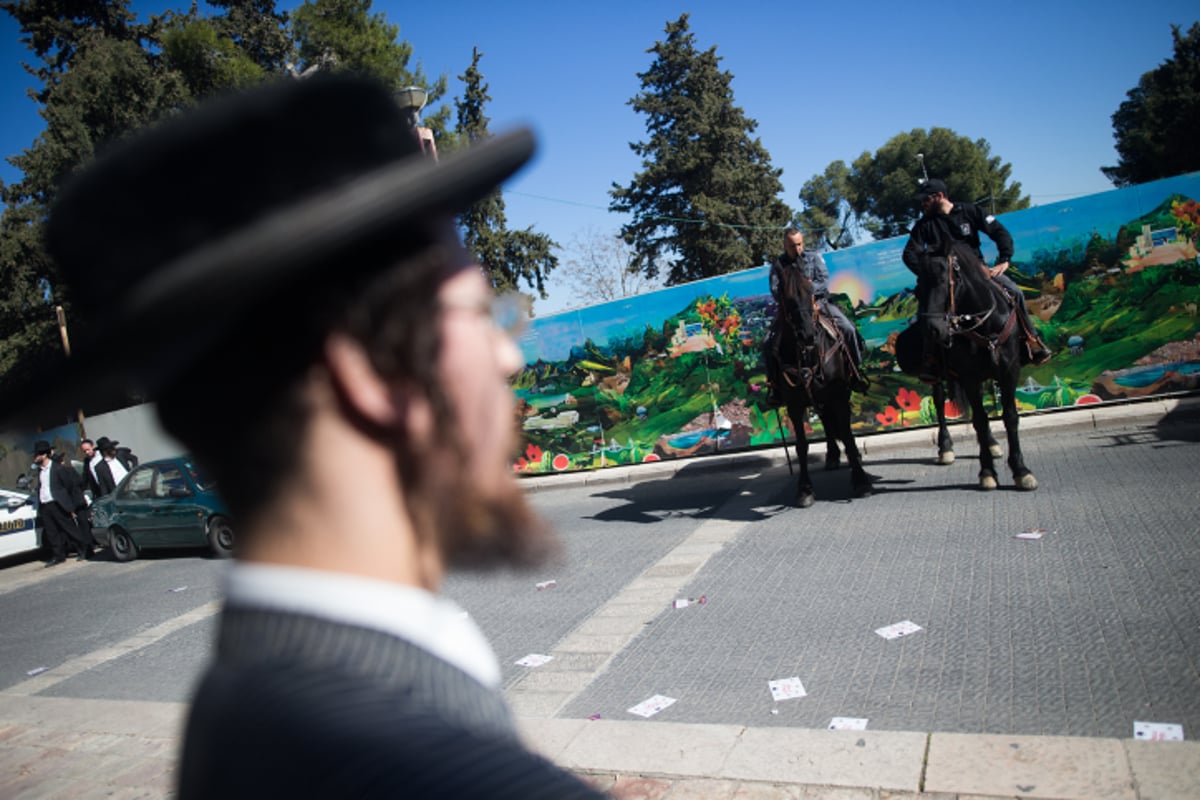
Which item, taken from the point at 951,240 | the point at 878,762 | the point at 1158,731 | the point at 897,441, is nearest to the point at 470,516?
the point at 878,762

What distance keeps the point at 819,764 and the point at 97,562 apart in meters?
14.9

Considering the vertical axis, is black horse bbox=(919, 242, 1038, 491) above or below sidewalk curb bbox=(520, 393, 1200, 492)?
above

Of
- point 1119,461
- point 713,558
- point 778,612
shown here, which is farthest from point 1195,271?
point 778,612

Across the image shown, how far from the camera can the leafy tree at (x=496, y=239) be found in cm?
3666

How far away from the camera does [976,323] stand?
7621 millimetres

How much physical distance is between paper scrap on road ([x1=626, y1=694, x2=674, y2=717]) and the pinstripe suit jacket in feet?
12.0

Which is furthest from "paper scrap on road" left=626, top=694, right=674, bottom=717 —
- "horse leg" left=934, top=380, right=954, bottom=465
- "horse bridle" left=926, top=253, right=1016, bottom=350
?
"horse leg" left=934, top=380, right=954, bottom=465

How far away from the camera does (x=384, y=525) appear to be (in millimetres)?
980

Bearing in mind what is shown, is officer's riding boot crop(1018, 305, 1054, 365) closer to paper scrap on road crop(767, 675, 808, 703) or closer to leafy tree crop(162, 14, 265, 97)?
paper scrap on road crop(767, 675, 808, 703)

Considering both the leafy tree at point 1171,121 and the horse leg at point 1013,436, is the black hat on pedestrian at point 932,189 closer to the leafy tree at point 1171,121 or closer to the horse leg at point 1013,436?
the horse leg at point 1013,436

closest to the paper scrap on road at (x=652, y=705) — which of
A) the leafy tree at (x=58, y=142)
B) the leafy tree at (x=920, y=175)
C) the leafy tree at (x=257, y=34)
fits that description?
the leafy tree at (x=58, y=142)

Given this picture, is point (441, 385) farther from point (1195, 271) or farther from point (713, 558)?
point (1195, 271)

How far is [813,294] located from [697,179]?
132ft

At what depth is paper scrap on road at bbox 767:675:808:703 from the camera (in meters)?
4.29
